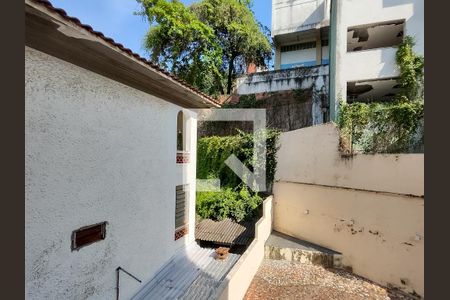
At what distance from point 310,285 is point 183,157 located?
5.37m

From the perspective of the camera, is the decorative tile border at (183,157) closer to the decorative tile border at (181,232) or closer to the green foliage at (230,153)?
the decorative tile border at (181,232)

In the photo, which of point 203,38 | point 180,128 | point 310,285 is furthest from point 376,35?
point 310,285

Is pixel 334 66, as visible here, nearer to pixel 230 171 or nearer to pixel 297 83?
pixel 297 83

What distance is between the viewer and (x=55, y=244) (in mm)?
3990

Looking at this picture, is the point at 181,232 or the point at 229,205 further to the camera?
the point at 229,205

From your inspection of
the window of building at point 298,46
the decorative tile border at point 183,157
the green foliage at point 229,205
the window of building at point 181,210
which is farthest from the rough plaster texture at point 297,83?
the window of building at point 181,210

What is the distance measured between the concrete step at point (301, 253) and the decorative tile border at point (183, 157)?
4.66 metres

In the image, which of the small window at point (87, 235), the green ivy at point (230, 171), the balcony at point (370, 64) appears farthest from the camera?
the balcony at point (370, 64)

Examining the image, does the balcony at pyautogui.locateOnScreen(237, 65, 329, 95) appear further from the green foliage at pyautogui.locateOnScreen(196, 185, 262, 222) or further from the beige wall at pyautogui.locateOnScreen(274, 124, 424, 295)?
the green foliage at pyautogui.locateOnScreen(196, 185, 262, 222)

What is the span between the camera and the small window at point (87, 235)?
14.3 feet

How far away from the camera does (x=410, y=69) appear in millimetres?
11922

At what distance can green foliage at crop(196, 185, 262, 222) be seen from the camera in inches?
478

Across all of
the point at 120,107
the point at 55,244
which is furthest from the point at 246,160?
the point at 55,244

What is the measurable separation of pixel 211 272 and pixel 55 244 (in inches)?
179
